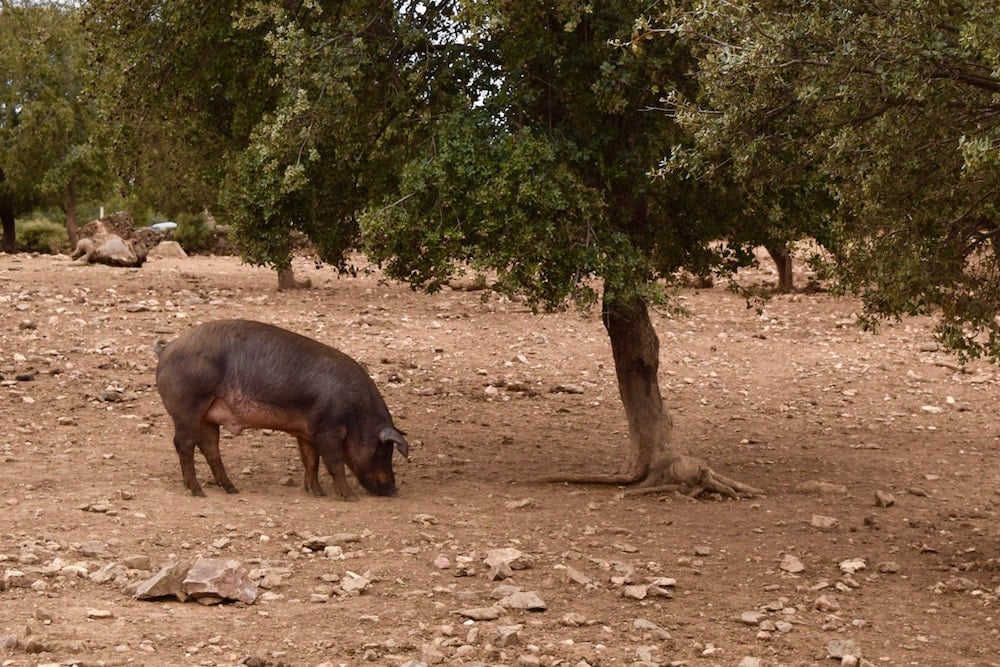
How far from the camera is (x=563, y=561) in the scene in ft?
31.6

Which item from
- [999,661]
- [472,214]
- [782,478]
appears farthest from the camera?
[782,478]

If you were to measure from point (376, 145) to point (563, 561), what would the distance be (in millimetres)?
5072

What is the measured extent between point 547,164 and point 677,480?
3853 mm

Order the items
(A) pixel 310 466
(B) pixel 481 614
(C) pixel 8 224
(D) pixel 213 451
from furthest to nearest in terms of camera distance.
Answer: (C) pixel 8 224 → (A) pixel 310 466 → (D) pixel 213 451 → (B) pixel 481 614

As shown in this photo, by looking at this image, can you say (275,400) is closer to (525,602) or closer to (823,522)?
(525,602)

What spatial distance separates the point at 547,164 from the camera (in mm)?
11055

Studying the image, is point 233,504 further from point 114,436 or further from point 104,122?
point 104,122

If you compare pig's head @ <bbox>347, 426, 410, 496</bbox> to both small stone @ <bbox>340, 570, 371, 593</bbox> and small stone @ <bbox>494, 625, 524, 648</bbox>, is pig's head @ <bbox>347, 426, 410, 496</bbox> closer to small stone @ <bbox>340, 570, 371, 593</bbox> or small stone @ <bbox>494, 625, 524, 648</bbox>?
small stone @ <bbox>340, 570, 371, 593</bbox>

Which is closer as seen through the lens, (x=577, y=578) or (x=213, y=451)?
(x=577, y=578)

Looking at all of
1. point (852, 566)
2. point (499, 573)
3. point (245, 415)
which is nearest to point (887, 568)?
point (852, 566)

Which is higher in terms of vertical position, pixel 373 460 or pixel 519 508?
pixel 373 460

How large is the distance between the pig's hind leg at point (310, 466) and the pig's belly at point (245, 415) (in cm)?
29

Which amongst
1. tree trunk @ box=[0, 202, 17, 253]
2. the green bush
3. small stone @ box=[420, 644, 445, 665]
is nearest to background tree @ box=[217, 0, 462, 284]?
small stone @ box=[420, 644, 445, 665]

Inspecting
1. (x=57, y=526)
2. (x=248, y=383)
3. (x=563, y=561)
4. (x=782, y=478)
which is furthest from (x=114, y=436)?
(x=782, y=478)
